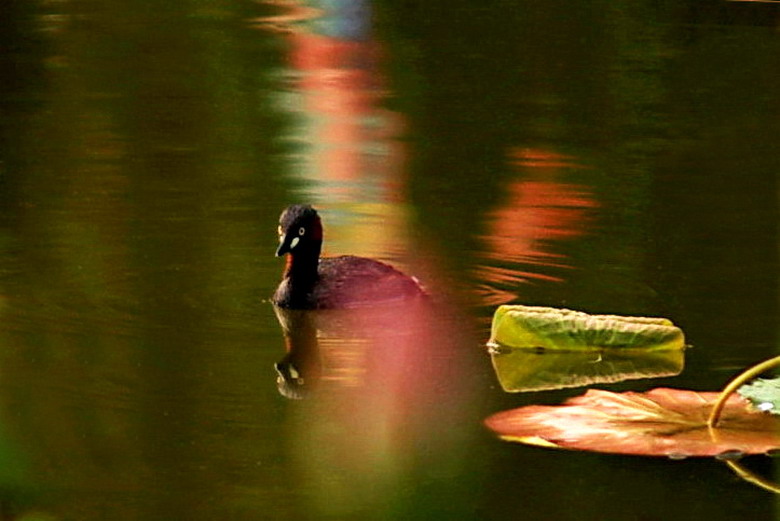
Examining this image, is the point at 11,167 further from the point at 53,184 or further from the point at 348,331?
the point at 348,331

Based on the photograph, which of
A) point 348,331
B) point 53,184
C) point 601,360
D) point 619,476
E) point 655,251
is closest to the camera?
point 619,476

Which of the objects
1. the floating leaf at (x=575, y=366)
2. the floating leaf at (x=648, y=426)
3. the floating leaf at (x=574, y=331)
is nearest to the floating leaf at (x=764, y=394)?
the floating leaf at (x=648, y=426)

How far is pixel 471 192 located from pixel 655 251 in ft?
3.16

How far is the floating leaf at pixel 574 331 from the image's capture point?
4535 millimetres

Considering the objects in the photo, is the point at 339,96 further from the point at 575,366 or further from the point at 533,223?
the point at 575,366

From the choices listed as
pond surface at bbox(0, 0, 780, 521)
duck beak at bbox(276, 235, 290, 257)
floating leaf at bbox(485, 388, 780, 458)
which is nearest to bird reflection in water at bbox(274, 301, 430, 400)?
pond surface at bbox(0, 0, 780, 521)

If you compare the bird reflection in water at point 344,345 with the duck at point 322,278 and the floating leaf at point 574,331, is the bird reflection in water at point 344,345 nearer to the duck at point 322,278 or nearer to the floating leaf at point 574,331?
the duck at point 322,278

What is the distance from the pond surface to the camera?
11.6 ft

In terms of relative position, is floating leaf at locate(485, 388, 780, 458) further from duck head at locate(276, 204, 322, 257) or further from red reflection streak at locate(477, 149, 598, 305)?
duck head at locate(276, 204, 322, 257)

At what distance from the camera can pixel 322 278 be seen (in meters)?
5.27

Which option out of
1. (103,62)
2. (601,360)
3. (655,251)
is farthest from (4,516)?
(103,62)

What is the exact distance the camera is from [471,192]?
21.0 feet

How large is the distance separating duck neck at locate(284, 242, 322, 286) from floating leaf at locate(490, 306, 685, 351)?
78cm

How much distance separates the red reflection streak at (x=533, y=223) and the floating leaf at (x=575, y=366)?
51cm
